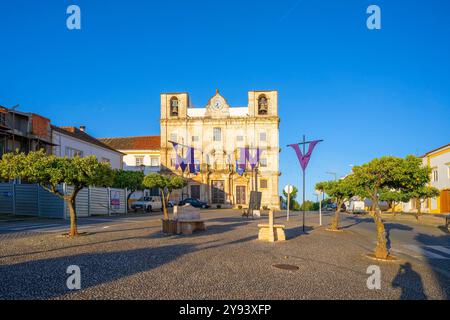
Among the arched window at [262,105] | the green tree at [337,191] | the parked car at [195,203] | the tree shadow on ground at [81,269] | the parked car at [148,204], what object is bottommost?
the parked car at [195,203]

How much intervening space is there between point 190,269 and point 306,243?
21.7ft

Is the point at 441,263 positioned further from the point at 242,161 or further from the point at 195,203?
the point at 195,203

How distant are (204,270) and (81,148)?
36650mm

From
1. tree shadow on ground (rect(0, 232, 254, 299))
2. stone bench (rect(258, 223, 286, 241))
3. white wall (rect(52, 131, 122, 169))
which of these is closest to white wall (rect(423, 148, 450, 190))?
stone bench (rect(258, 223, 286, 241))

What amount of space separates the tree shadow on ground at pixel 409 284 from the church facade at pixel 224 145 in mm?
40298

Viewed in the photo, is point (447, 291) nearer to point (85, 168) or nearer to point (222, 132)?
point (85, 168)

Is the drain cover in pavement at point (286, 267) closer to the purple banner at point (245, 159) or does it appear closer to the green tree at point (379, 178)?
the green tree at point (379, 178)

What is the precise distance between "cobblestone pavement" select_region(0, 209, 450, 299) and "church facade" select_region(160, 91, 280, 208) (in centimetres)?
3712

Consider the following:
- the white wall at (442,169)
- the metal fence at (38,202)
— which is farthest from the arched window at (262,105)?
the metal fence at (38,202)

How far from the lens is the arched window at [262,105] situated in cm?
5122

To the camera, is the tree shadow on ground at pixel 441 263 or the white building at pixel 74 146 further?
the white building at pixel 74 146

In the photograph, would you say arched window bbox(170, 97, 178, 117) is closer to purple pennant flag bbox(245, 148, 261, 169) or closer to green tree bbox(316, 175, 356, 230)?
purple pennant flag bbox(245, 148, 261, 169)

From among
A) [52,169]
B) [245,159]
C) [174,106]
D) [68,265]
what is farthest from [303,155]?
[174,106]

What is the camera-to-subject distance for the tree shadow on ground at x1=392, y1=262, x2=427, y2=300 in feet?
20.4
